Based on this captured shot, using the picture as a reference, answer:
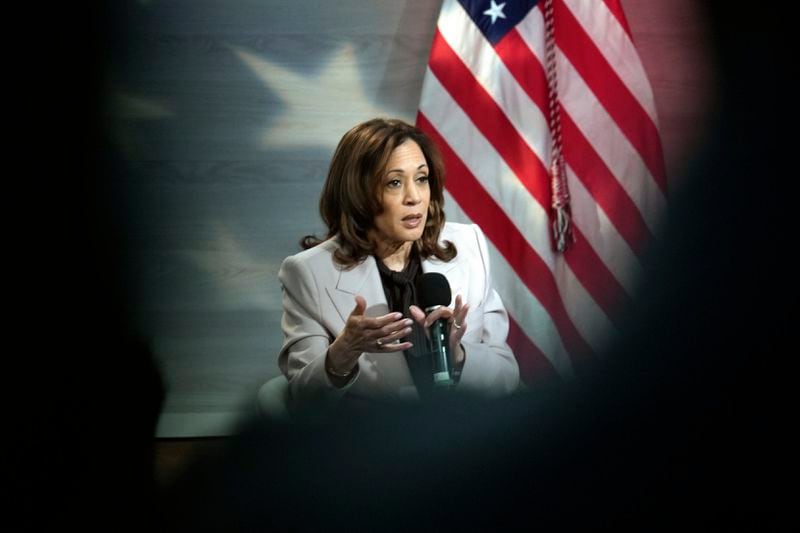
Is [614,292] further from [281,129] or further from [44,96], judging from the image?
[44,96]

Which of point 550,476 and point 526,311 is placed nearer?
point 550,476

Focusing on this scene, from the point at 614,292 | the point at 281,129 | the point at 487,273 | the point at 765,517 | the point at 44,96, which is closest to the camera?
the point at 765,517

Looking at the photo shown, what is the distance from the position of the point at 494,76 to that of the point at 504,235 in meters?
0.45

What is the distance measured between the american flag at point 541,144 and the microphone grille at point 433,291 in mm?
983

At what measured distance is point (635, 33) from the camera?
2.58 m

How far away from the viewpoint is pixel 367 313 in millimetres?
1694

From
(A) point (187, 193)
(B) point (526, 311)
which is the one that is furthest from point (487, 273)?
(A) point (187, 193)

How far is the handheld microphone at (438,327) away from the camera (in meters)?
1.26

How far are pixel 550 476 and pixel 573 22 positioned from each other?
7.29 ft

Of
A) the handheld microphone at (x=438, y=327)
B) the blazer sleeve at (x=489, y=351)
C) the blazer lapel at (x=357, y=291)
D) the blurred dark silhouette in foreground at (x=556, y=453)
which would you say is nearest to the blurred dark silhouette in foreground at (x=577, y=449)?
the blurred dark silhouette in foreground at (x=556, y=453)

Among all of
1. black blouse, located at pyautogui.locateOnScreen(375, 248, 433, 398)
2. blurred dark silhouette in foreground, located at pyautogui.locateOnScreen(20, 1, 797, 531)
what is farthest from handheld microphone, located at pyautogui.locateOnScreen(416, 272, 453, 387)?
blurred dark silhouette in foreground, located at pyautogui.locateOnScreen(20, 1, 797, 531)

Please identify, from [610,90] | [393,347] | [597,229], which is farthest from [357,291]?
[610,90]

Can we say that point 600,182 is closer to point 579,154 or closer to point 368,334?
point 579,154

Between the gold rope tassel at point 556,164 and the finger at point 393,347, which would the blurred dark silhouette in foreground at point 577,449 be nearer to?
the finger at point 393,347
